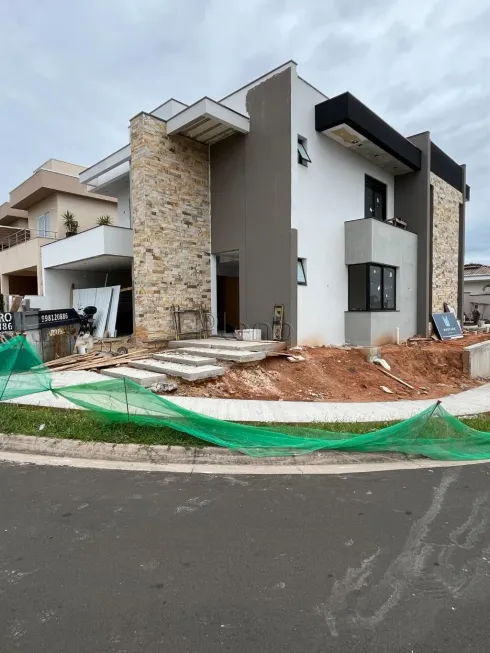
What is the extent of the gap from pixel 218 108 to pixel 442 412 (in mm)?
9890

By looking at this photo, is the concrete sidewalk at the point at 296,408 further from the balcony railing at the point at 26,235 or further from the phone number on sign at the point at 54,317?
the balcony railing at the point at 26,235

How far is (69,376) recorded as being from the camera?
949cm

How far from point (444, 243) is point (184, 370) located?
14379 mm

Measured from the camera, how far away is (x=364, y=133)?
12320 millimetres

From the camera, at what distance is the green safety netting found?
199 inches

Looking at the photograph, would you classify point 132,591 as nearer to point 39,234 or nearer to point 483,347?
point 483,347

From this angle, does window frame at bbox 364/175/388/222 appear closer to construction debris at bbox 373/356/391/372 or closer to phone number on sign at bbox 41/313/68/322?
construction debris at bbox 373/356/391/372

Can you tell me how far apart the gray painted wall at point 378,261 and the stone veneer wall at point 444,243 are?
112 inches

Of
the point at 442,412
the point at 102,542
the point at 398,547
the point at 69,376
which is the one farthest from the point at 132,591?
the point at 69,376

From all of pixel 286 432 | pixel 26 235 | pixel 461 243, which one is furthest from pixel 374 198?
pixel 26 235

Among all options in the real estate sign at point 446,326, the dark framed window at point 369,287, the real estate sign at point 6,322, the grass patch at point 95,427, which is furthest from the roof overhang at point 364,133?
the real estate sign at point 6,322

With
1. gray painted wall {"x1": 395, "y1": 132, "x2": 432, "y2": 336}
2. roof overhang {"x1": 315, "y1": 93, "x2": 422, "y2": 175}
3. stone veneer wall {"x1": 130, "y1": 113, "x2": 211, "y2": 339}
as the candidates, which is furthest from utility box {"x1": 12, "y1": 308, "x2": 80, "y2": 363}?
gray painted wall {"x1": 395, "y1": 132, "x2": 432, "y2": 336}

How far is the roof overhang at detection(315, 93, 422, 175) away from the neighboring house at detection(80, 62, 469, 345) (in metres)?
0.04

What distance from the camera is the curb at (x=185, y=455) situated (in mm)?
4957
